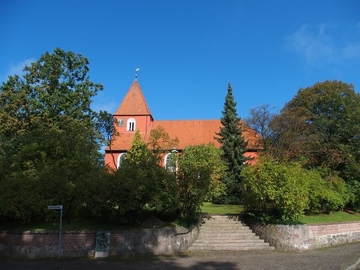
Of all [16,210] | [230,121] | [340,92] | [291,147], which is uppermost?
[340,92]

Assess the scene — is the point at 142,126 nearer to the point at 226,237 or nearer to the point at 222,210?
the point at 222,210

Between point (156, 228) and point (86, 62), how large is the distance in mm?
19501

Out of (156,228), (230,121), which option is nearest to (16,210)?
(156,228)

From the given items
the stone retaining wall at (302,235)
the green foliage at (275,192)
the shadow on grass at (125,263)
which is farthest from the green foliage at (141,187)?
the stone retaining wall at (302,235)

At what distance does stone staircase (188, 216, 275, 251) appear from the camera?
49.5 feet

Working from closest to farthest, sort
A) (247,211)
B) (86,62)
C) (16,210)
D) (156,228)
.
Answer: (16,210) → (156,228) → (247,211) → (86,62)

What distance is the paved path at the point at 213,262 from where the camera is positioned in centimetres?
1118

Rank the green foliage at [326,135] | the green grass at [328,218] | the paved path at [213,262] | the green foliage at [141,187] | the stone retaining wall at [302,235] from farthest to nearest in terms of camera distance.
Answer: the green foliage at [326,135] → the green grass at [328,218] → the stone retaining wall at [302,235] → the green foliage at [141,187] → the paved path at [213,262]

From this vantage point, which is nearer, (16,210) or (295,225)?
(16,210)

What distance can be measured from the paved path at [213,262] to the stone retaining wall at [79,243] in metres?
0.51

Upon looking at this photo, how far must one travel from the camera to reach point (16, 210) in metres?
12.8

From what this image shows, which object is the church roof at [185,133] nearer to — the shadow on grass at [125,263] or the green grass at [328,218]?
the green grass at [328,218]

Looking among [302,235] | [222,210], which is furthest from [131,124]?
[302,235]

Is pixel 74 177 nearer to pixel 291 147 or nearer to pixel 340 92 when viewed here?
pixel 291 147
